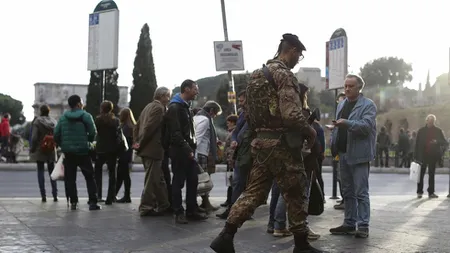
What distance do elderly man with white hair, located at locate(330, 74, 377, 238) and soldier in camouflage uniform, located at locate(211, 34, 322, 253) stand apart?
4.87ft

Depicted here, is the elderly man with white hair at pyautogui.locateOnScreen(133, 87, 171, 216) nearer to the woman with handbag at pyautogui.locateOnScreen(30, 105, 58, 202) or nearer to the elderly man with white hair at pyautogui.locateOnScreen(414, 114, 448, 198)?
the woman with handbag at pyautogui.locateOnScreen(30, 105, 58, 202)

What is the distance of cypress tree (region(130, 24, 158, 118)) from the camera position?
60562mm

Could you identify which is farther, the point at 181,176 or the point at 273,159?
the point at 181,176

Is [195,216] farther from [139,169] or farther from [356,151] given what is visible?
[139,169]

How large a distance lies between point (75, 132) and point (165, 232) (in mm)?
2978

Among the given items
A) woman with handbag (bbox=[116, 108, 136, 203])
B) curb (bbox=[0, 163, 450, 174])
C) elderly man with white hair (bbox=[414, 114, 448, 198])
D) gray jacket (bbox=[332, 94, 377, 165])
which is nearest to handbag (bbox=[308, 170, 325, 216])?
gray jacket (bbox=[332, 94, 377, 165])

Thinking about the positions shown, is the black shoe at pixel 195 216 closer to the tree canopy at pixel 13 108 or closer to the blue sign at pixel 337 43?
the blue sign at pixel 337 43

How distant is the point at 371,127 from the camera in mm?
7527

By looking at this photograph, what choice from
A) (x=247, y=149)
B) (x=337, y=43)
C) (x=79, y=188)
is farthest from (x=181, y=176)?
(x=79, y=188)

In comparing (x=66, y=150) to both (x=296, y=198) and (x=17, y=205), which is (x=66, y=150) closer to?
(x=17, y=205)

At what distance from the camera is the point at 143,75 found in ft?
201

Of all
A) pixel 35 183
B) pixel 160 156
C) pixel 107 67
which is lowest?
pixel 35 183

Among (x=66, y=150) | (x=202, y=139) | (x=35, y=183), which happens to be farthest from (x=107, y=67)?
(x=35, y=183)

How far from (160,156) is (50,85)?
87755mm
